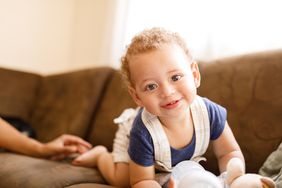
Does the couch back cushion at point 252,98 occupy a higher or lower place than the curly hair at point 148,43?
lower

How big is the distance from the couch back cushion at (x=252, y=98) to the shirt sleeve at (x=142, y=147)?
0.32 meters

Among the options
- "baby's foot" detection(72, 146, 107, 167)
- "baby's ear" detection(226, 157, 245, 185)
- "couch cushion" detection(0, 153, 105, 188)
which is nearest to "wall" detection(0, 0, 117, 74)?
"baby's foot" detection(72, 146, 107, 167)

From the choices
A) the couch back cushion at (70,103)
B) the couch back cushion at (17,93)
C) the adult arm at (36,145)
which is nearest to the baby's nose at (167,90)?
the adult arm at (36,145)

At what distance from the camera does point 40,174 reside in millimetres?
1111

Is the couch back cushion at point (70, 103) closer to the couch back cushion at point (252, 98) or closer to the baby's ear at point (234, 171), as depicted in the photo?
the couch back cushion at point (252, 98)

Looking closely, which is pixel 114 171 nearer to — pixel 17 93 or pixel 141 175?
pixel 141 175

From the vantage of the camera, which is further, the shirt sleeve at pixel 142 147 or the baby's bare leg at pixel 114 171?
the baby's bare leg at pixel 114 171

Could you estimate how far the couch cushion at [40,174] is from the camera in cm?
107

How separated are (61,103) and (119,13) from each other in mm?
746

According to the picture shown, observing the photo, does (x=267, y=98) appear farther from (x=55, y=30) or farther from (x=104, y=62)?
(x=55, y=30)

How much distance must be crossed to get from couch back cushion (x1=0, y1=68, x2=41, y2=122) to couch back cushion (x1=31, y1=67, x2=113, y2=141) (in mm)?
58

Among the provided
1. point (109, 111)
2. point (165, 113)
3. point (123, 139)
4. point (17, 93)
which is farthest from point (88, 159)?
point (17, 93)

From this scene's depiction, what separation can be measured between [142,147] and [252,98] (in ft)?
1.55

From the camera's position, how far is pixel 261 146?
113cm
